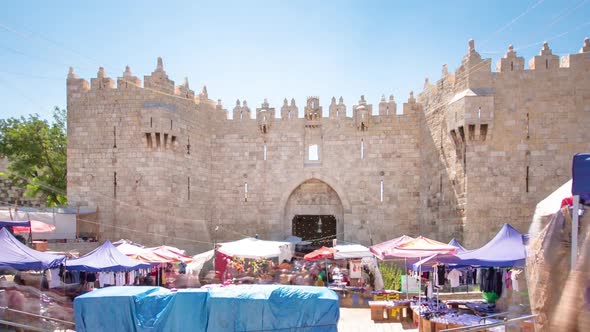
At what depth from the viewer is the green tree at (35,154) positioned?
72.5 ft

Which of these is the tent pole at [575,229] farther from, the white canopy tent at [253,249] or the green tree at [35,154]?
the green tree at [35,154]

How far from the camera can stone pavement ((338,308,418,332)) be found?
10.2 metres

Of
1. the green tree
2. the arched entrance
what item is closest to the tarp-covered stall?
the arched entrance

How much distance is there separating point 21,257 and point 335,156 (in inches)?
481

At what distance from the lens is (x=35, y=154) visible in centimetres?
2242

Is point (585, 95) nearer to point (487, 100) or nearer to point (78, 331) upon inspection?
point (487, 100)

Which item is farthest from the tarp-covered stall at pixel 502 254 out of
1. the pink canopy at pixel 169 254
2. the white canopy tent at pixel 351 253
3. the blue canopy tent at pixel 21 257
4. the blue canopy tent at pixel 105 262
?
the blue canopy tent at pixel 21 257

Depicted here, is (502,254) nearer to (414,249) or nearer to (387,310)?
(414,249)

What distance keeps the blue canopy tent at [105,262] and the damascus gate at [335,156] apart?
20.2 ft

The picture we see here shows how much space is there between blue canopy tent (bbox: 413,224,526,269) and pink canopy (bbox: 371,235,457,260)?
346 millimetres

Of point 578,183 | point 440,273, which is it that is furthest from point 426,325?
point 578,183

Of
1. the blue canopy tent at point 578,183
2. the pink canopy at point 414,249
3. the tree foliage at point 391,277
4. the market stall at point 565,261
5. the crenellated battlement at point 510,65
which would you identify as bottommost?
the tree foliage at point 391,277

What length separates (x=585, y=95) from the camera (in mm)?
14375

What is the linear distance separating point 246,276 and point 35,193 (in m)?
13.3
